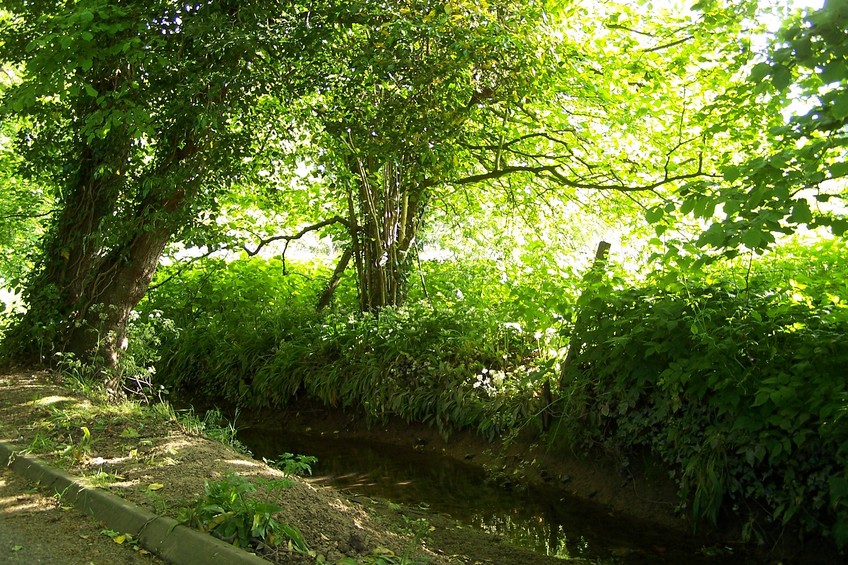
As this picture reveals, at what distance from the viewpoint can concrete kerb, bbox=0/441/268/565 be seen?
4086 mm

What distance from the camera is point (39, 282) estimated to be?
9484 millimetres

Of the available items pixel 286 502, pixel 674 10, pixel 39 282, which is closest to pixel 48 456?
pixel 286 502

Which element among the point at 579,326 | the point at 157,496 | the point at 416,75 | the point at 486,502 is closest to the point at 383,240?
the point at 416,75

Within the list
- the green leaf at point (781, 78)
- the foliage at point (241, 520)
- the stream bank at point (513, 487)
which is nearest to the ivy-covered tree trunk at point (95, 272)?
the stream bank at point (513, 487)

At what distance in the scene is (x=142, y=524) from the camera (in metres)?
4.56

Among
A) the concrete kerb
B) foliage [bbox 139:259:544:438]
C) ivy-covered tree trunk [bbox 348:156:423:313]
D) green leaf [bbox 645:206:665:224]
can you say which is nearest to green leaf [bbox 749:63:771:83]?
green leaf [bbox 645:206:665:224]

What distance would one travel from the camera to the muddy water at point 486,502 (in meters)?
6.62

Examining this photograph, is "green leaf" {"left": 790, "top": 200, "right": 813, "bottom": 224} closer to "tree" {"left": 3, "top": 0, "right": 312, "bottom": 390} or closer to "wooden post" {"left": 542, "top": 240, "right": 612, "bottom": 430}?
"wooden post" {"left": 542, "top": 240, "right": 612, "bottom": 430}

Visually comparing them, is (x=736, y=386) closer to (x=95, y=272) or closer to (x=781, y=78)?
(x=781, y=78)

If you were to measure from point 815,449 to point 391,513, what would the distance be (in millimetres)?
3666

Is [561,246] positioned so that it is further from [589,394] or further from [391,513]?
[391,513]

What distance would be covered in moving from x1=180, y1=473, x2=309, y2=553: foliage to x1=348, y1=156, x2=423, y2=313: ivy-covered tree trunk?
776 centimetres

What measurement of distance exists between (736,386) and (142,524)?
16.3 feet

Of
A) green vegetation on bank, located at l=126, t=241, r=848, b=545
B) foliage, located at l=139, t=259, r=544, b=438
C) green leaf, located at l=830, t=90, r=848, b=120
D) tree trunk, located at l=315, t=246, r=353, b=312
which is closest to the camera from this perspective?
green leaf, located at l=830, t=90, r=848, b=120
